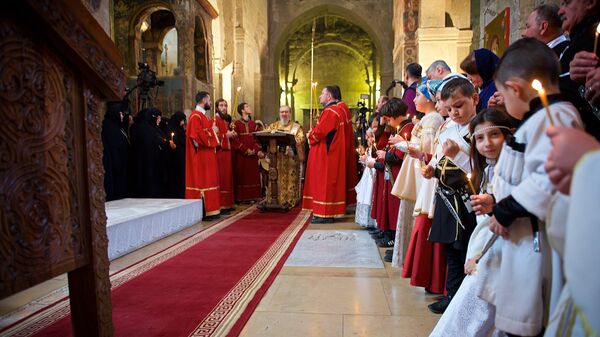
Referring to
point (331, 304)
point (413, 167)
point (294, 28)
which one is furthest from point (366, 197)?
point (294, 28)

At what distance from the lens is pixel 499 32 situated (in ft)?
21.9

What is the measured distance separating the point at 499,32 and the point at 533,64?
6.25m

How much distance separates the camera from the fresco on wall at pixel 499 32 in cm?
609

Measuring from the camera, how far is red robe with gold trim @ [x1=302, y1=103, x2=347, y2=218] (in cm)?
627

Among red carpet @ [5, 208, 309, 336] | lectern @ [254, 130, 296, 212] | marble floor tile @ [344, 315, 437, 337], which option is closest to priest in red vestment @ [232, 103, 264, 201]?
lectern @ [254, 130, 296, 212]

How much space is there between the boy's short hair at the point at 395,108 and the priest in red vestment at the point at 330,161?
213cm

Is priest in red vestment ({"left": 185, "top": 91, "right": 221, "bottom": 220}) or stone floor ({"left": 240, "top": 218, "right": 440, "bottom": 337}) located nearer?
stone floor ({"left": 240, "top": 218, "right": 440, "bottom": 337})

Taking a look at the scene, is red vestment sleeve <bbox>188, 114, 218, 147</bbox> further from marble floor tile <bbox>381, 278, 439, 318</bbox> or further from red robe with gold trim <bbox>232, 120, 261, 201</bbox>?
marble floor tile <bbox>381, 278, 439, 318</bbox>

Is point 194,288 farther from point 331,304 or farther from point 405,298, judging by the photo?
point 405,298

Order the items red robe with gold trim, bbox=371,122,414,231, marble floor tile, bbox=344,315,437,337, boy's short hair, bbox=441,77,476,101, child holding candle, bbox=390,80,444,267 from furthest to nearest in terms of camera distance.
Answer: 1. red robe with gold trim, bbox=371,122,414,231
2. child holding candle, bbox=390,80,444,267
3. marble floor tile, bbox=344,315,437,337
4. boy's short hair, bbox=441,77,476,101

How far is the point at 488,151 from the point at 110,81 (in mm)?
1655

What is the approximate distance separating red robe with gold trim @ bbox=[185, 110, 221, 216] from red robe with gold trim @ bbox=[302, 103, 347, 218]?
1.72 m

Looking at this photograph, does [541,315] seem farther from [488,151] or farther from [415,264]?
[415,264]

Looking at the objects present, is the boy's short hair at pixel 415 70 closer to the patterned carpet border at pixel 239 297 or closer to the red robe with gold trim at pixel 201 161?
the patterned carpet border at pixel 239 297
